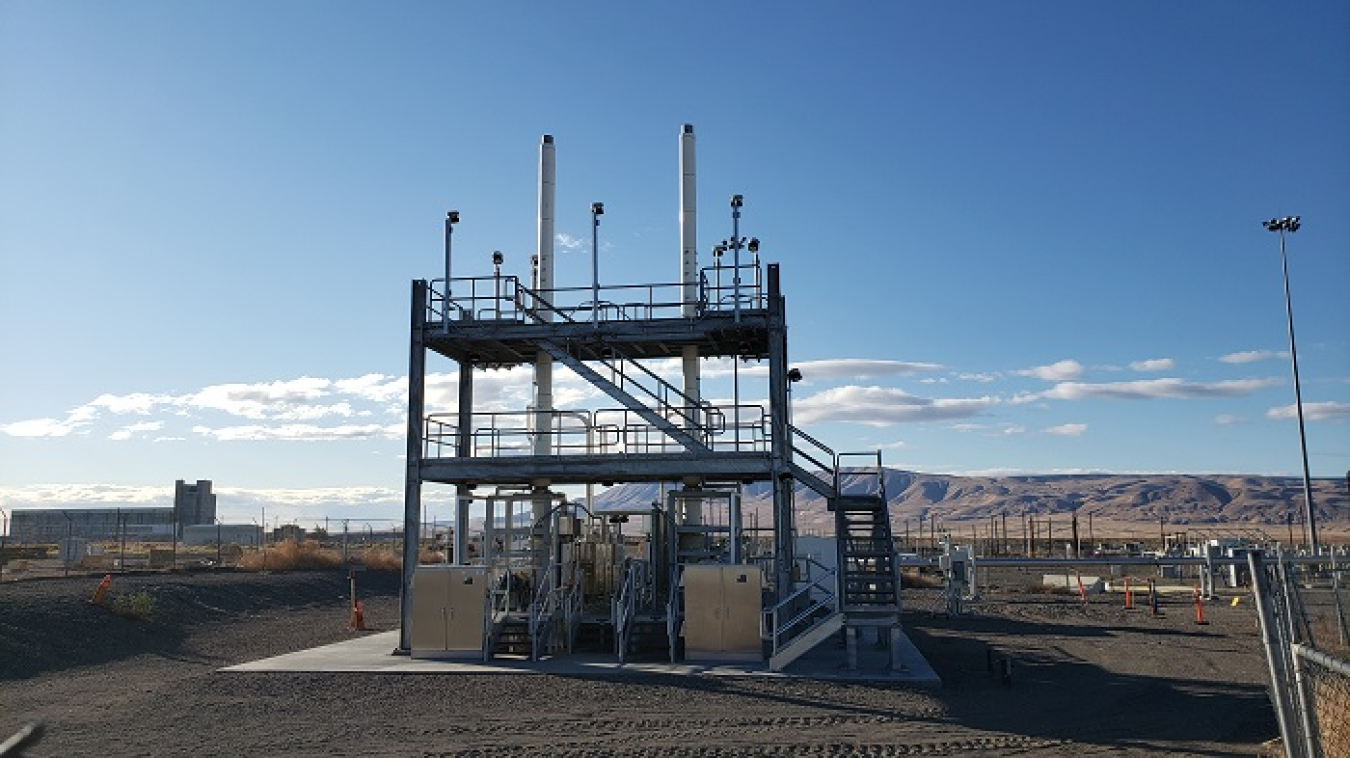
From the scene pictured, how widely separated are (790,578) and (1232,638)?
11823mm

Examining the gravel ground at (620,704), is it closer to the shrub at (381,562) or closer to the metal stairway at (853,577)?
the metal stairway at (853,577)

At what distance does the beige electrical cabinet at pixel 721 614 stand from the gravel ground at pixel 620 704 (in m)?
2.37

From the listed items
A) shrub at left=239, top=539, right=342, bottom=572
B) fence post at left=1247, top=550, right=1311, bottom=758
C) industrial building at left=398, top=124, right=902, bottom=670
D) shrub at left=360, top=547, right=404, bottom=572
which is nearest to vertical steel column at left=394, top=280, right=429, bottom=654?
industrial building at left=398, top=124, right=902, bottom=670

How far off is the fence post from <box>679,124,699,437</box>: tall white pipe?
56.6 feet

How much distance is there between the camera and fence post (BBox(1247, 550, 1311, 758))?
7.94 m

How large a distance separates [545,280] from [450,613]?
27.4 ft

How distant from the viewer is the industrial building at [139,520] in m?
93.2

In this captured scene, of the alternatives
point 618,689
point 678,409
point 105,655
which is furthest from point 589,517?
point 105,655

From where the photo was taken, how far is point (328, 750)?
13461 mm

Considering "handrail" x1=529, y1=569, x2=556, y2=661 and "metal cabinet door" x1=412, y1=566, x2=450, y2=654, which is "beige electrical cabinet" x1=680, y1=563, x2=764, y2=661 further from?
"metal cabinet door" x1=412, y1=566, x2=450, y2=654

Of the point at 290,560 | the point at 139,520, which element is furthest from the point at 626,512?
the point at 139,520

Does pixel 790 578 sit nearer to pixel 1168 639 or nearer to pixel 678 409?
pixel 678 409

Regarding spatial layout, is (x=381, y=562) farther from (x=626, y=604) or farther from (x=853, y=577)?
(x=853, y=577)

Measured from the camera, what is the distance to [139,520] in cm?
11506
